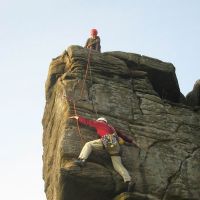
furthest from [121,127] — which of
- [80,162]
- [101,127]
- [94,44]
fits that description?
[94,44]

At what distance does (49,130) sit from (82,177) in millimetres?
5266

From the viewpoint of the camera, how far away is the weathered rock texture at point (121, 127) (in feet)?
60.1

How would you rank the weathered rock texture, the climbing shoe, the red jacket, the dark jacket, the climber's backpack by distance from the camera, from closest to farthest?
the climbing shoe < the weathered rock texture < the climber's backpack < the red jacket < the dark jacket

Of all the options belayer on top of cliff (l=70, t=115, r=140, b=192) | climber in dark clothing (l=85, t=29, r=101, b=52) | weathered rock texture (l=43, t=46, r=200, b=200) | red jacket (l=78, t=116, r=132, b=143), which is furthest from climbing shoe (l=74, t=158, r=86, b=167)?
climber in dark clothing (l=85, t=29, r=101, b=52)

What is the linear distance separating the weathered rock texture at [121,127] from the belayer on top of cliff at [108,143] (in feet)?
0.74

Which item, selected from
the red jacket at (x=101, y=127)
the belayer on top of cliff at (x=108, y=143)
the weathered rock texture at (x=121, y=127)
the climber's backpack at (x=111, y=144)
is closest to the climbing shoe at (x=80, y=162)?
the belayer on top of cliff at (x=108, y=143)

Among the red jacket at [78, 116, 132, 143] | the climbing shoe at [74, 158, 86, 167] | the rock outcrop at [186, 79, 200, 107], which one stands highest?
the rock outcrop at [186, 79, 200, 107]

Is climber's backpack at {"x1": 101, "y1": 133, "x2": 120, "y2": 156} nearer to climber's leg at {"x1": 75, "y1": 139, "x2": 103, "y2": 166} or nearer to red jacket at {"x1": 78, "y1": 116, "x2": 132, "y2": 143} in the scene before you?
climber's leg at {"x1": 75, "y1": 139, "x2": 103, "y2": 166}

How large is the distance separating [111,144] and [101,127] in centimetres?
85

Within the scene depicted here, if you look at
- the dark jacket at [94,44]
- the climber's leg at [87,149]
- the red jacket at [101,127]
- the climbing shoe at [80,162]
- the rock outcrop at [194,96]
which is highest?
the dark jacket at [94,44]

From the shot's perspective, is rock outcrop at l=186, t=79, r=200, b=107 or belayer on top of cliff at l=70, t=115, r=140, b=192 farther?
rock outcrop at l=186, t=79, r=200, b=107

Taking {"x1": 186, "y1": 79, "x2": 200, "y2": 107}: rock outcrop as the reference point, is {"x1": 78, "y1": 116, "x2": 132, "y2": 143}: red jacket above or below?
below

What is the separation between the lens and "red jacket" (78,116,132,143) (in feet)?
62.5

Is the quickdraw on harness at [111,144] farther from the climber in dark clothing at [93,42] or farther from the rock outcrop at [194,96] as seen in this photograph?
the rock outcrop at [194,96]
